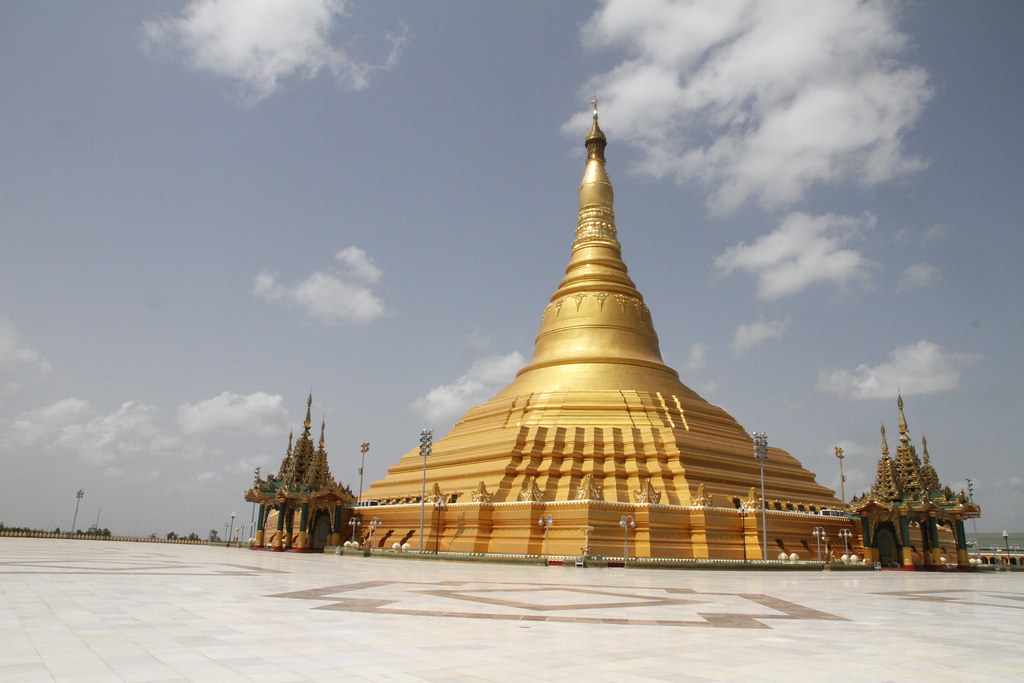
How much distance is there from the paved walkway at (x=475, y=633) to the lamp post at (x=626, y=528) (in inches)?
495

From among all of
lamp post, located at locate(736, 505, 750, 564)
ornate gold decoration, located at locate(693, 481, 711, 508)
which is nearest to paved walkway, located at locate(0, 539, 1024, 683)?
ornate gold decoration, located at locate(693, 481, 711, 508)

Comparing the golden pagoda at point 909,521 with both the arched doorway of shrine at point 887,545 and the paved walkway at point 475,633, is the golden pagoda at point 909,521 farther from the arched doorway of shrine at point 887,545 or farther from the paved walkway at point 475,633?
the paved walkway at point 475,633

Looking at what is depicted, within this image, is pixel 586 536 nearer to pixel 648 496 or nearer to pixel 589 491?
pixel 589 491

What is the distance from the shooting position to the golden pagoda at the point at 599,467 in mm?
30734

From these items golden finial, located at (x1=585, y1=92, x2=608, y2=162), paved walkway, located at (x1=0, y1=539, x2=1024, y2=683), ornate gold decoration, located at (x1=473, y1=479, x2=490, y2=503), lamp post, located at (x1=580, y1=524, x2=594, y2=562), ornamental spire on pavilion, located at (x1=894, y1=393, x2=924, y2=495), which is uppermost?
golden finial, located at (x1=585, y1=92, x2=608, y2=162)

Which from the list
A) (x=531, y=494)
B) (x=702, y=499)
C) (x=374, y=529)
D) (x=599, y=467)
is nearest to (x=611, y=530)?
(x=531, y=494)

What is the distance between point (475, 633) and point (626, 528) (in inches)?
816

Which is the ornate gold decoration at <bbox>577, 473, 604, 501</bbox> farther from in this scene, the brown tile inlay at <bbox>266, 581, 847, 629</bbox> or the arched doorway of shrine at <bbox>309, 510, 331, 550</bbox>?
the arched doorway of shrine at <bbox>309, 510, 331, 550</bbox>

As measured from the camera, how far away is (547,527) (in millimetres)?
29312

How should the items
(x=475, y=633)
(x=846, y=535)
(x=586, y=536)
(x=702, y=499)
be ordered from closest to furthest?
(x=475, y=633) → (x=586, y=536) → (x=702, y=499) → (x=846, y=535)

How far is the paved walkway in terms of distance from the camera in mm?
6133

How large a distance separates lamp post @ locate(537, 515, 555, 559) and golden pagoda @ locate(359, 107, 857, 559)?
129 mm

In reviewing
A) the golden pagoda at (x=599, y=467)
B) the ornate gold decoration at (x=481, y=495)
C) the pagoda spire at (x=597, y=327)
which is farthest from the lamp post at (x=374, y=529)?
the pagoda spire at (x=597, y=327)

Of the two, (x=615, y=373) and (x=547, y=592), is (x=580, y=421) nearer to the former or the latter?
(x=615, y=373)
